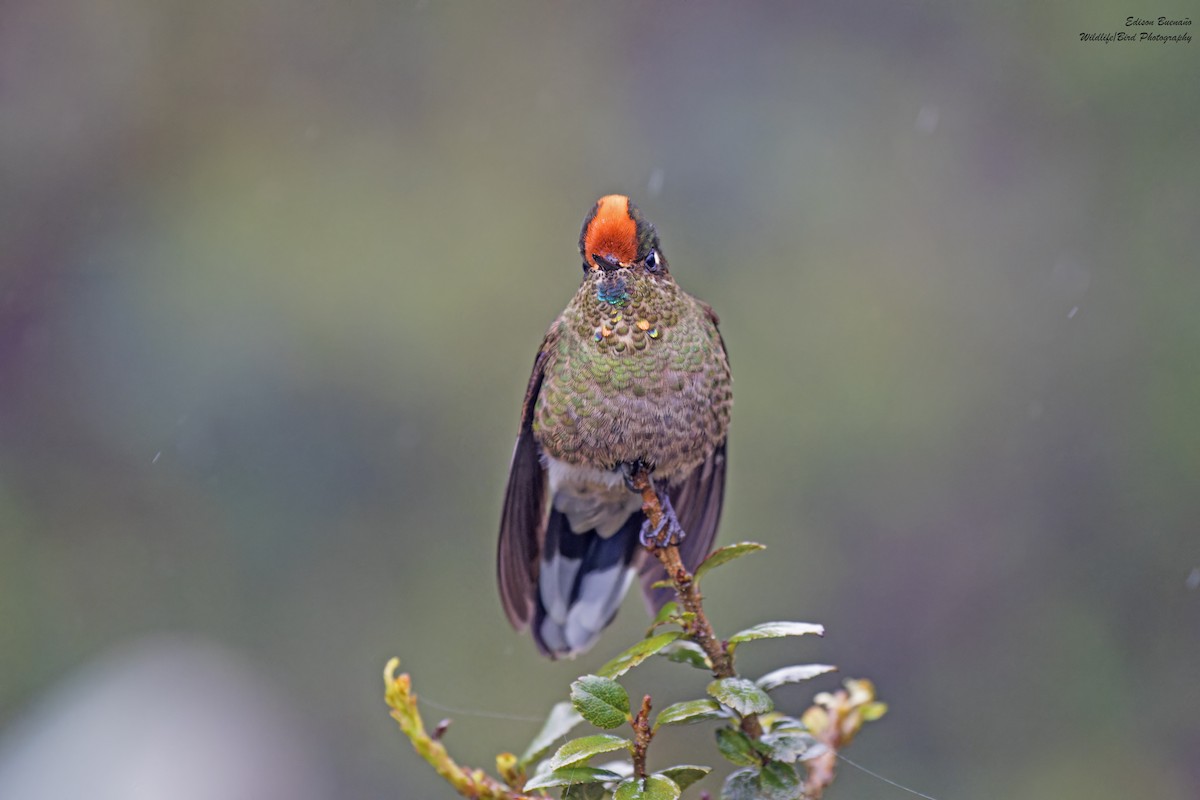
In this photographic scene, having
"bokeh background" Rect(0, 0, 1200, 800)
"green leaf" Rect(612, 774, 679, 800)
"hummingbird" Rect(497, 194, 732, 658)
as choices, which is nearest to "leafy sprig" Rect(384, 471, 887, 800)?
"green leaf" Rect(612, 774, 679, 800)

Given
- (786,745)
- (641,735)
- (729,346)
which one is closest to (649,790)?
(641,735)

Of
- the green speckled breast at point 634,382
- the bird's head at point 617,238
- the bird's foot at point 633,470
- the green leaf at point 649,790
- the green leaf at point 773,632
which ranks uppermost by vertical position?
the bird's head at point 617,238

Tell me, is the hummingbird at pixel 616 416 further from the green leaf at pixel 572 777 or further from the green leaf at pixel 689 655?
the green leaf at pixel 572 777

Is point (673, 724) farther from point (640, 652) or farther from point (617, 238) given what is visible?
point (617, 238)

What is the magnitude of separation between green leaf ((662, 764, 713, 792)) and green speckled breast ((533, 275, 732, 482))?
0.44 meters

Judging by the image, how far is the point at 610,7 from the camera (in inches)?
138

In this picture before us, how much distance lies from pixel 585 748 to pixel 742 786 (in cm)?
15

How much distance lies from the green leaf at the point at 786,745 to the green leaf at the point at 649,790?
0.37ft

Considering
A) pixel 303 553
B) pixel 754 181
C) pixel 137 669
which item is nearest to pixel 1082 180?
pixel 754 181

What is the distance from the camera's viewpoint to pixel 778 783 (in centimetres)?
89

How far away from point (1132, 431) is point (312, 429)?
2.47 metres

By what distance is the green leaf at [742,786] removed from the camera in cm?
89

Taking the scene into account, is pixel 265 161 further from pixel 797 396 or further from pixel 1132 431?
pixel 1132 431

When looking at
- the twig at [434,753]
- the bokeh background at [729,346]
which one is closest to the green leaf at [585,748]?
the twig at [434,753]
